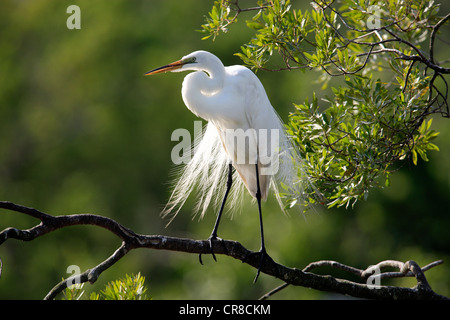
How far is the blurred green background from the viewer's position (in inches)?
355

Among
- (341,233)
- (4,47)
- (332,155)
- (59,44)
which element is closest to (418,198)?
(341,233)

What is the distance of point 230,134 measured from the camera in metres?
2.99

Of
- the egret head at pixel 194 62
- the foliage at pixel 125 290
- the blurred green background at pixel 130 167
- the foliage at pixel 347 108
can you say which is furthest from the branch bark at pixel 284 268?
the blurred green background at pixel 130 167

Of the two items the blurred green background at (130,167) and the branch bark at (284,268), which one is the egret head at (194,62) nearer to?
the branch bark at (284,268)

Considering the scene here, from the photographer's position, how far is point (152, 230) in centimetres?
1316

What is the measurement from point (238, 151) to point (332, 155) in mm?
756

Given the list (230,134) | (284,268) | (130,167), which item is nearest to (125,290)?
(284,268)

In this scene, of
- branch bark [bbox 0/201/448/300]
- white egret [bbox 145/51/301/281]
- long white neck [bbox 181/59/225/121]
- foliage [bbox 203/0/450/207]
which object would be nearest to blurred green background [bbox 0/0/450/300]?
white egret [bbox 145/51/301/281]

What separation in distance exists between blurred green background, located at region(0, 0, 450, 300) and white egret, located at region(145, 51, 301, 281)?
5.34m

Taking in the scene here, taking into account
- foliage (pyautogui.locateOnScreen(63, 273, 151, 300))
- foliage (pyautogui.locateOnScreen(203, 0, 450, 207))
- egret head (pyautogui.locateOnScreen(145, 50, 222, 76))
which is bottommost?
foliage (pyautogui.locateOnScreen(63, 273, 151, 300))

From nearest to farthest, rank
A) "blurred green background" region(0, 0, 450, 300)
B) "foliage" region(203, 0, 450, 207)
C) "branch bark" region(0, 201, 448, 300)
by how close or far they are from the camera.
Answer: "branch bark" region(0, 201, 448, 300) < "foliage" region(203, 0, 450, 207) < "blurred green background" region(0, 0, 450, 300)

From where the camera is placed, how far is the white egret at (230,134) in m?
2.78

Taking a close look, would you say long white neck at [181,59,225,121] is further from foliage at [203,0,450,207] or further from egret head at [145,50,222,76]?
foliage at [203,0,450,207]

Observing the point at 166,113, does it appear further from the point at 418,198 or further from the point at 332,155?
the point at 332,155
